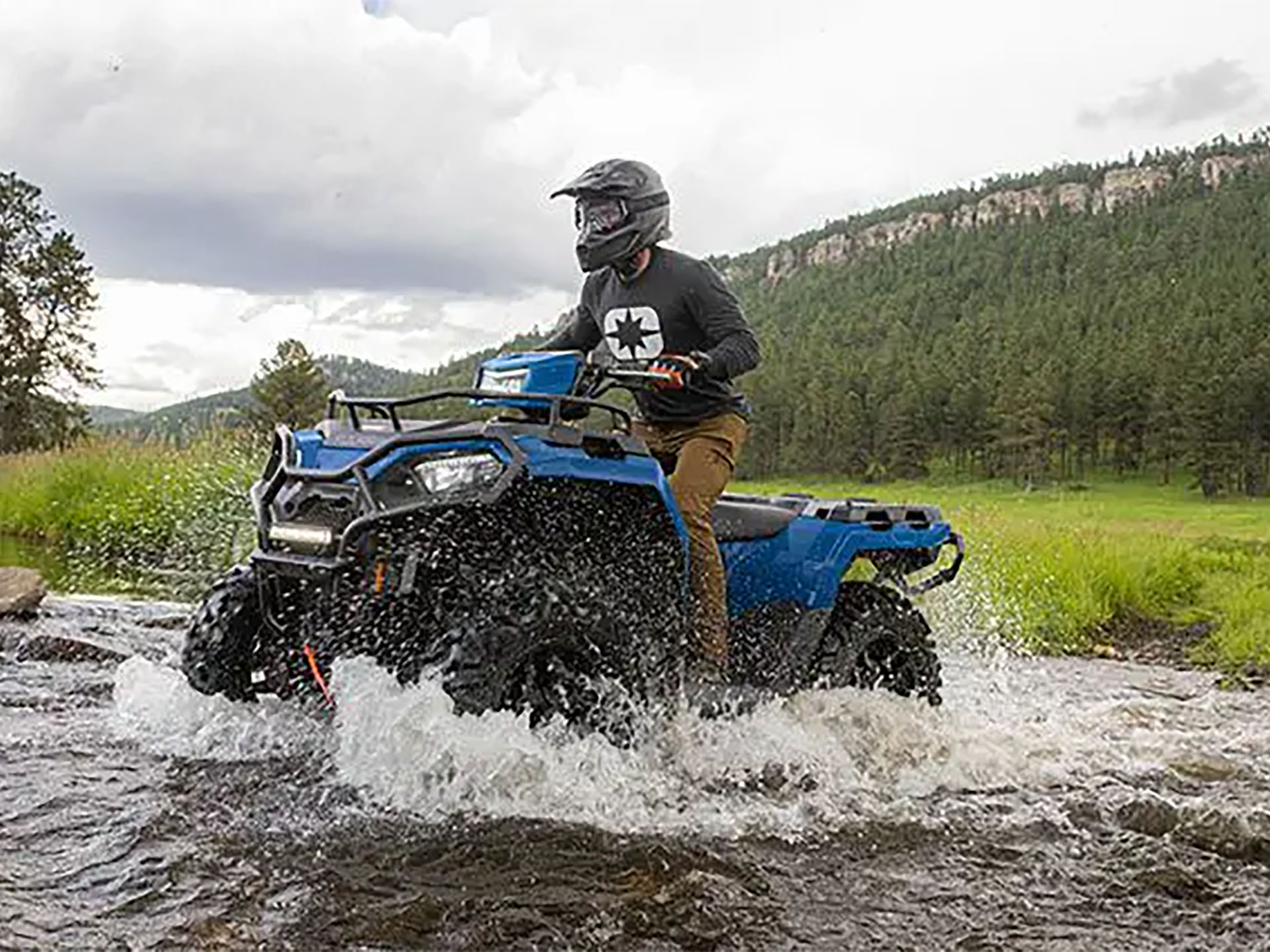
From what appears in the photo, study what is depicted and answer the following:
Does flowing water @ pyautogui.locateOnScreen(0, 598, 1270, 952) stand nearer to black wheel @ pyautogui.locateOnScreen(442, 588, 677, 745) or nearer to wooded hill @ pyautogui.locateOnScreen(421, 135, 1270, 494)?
black wheel @ pyautogui.locateOnScreen(442, 588, 677, 745)

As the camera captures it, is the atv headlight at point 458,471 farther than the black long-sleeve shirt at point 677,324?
No

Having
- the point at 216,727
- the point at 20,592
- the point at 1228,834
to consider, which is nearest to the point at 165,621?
the point at 20,592

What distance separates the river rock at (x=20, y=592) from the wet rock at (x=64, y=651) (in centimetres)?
163

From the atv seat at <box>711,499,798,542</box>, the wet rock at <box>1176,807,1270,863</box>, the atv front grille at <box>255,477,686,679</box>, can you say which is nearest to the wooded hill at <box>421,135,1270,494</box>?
the atv seat at <box>711,499,798,542</box>

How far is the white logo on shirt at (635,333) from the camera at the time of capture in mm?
6027

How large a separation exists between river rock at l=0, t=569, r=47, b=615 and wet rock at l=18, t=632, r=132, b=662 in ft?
5.35

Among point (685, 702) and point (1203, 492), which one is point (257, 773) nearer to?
point (685, 702)

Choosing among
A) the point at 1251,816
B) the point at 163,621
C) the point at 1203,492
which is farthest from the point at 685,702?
the point at 1203,492

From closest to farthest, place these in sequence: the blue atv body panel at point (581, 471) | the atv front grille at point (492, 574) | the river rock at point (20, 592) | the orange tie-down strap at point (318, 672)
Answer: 1. the atv front grille at point (492, 574)
2. the blue atv body panel at point (581, 471)
3. the orange tie-down strap at point (318, 672)
4. the river rock at point (20, 592)

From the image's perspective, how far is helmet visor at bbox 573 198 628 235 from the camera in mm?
5781

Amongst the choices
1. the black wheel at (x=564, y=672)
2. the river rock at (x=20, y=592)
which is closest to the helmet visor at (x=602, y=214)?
the black wheel at (x=564, y=672)

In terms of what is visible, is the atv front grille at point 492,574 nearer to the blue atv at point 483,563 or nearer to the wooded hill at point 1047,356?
the blue atv at point 483,563

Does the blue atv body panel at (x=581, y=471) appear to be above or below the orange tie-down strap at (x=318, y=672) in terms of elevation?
above

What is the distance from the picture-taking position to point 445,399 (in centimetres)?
507
